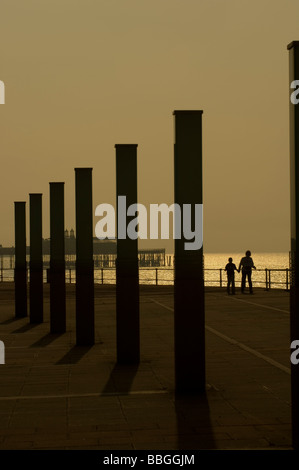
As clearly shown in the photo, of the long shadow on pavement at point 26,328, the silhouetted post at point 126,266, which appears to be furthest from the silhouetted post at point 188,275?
the long shadow on pavement at point 26,328

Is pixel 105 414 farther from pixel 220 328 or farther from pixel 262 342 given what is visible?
pixel 220 328

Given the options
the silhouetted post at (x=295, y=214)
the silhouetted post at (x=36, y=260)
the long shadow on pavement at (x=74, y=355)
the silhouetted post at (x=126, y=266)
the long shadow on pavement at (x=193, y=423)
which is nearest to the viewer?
the silhouetted post at (x=295, y=214)

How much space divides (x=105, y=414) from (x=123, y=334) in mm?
3877

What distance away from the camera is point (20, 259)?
21.7m

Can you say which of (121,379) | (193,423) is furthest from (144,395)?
(193,423)

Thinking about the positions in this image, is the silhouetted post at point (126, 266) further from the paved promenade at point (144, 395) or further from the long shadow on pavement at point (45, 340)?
the long shadow on pavement at point (45, 340)

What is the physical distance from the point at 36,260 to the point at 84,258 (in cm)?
519

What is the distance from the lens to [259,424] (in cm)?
790

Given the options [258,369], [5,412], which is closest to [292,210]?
[5,412]

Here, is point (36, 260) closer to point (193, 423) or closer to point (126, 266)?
point (126, 266)

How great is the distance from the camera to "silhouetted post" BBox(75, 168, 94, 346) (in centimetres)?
1492

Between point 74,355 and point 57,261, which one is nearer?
point 74,355

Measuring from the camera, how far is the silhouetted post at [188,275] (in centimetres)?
966

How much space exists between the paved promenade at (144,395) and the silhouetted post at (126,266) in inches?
14.0
